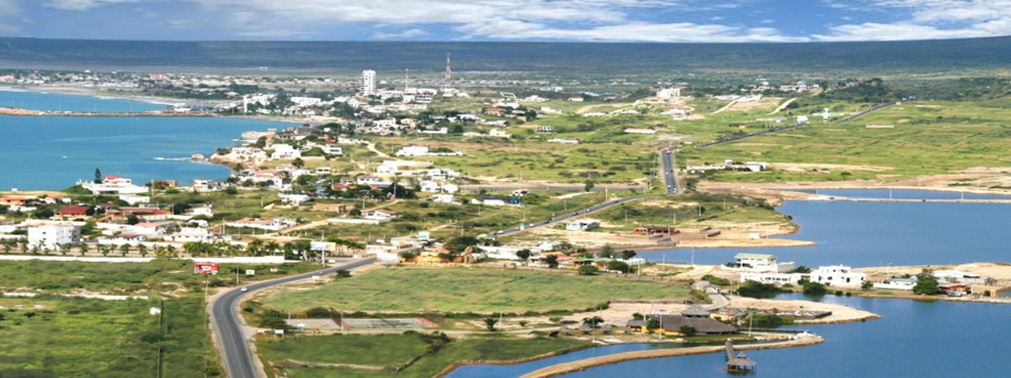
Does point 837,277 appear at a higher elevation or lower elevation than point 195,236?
higher

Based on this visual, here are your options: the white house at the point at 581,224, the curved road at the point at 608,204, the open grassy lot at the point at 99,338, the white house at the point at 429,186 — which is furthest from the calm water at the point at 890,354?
the white house at the point at 429,186

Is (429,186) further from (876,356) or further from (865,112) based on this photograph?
(865,112)

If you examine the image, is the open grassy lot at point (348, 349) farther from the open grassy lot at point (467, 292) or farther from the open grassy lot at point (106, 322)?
the open grassy lot at point (467, 292)

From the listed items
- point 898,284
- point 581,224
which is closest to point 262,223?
point 581,224

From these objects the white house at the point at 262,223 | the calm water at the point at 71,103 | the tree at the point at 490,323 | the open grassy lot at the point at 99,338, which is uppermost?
the open grassy lot at the point at 99,338

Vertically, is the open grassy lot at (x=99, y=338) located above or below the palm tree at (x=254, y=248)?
above

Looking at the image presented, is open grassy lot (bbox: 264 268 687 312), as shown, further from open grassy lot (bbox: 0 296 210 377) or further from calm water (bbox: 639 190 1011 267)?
calm water (bbox: 639 190 1011 267)
